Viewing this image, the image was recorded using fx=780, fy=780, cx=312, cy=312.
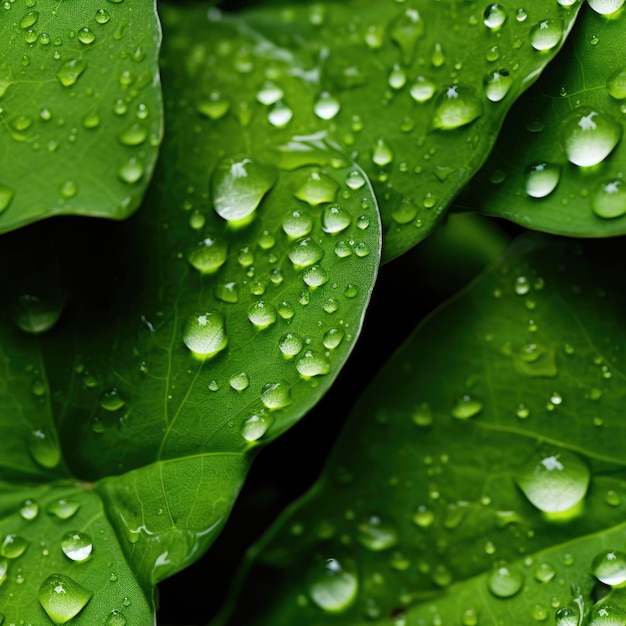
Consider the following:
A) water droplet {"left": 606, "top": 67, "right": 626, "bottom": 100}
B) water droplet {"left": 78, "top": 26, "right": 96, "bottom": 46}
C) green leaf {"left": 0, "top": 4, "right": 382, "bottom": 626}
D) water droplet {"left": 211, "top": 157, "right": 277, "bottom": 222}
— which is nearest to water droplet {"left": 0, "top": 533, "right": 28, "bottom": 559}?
green leaf {"left": 0, "top": 4, "right": 382, "bottom": 626}

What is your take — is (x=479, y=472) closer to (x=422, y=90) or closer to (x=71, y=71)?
(x=422, y=90)

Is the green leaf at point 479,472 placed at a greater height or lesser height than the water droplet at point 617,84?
lesser

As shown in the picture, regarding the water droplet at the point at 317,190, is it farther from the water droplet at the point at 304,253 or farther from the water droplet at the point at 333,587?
the water droplet at the point at 333,587

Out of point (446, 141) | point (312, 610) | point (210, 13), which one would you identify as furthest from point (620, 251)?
point (210, 13)

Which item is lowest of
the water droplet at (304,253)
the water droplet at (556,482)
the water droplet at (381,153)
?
the water droplet at (556,482)

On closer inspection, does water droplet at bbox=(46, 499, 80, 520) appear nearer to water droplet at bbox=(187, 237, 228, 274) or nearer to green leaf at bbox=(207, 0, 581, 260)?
water droplet at bbox=(187, 237, 228, 274)

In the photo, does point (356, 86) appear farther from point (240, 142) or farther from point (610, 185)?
point (610, 185)

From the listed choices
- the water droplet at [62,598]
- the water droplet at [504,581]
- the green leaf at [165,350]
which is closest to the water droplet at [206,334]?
the green leaf at [165,350]
